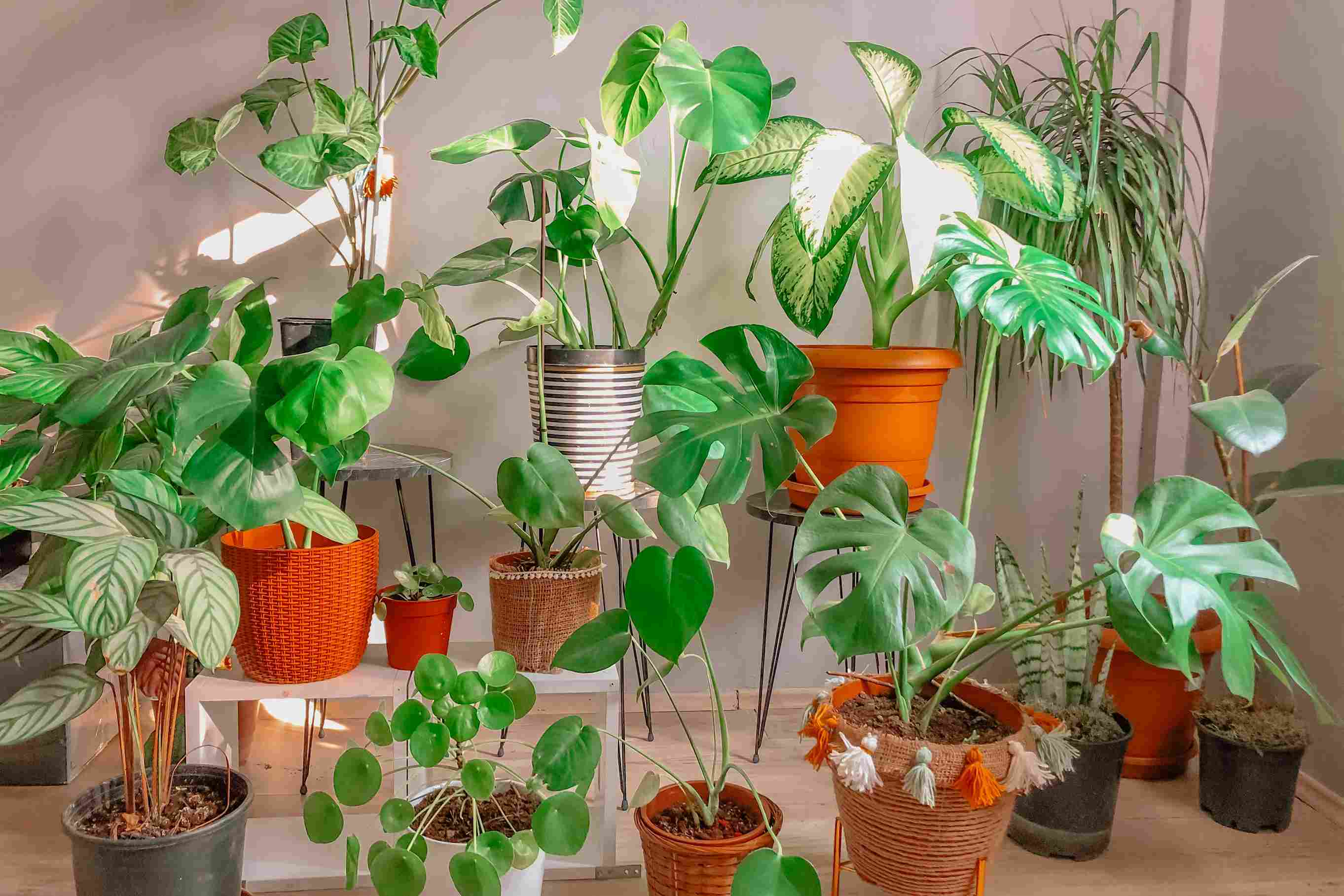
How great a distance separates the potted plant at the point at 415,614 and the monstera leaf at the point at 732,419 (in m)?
0.59

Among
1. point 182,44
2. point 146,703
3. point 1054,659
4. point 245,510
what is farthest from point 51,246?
point 1054,659

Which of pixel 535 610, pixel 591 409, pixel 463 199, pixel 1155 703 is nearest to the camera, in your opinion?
pixel 535 610

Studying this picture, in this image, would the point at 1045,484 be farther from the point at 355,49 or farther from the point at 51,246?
the point at 51,246

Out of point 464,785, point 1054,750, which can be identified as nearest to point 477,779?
point 464,785

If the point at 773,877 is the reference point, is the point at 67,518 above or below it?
above

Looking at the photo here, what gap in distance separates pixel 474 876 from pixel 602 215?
101cm

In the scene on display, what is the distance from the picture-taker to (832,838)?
187 cm

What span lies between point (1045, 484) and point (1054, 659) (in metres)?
0.74

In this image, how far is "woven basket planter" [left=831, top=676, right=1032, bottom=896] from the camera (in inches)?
55.8

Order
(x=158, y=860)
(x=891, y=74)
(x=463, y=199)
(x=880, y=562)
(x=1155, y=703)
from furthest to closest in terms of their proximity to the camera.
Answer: (x=463, y=199), (x=1155, y=703), (x=891, y=74), (x=158, y=860), (x=880, y=562)

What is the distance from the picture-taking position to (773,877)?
126 centimetres

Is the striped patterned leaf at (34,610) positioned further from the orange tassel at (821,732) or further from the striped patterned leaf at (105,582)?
the orange tassel at (821,732)

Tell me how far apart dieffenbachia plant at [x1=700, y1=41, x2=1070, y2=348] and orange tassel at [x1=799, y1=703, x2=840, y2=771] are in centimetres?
66

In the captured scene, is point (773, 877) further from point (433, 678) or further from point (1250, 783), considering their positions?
point (1250, 783)
